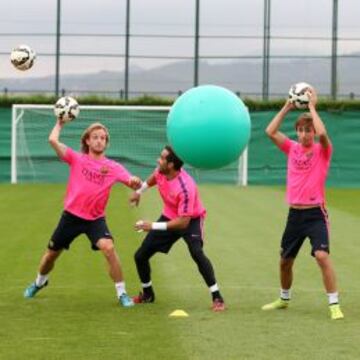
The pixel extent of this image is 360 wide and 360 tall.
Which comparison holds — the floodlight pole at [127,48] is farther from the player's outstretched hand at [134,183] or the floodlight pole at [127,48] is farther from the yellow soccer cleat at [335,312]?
the yellow soccer cleat at [335,312]

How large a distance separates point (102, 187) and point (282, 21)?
1272 inches

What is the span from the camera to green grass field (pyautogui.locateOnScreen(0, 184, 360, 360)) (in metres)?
8.02

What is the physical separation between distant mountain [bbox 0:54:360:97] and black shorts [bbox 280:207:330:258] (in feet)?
102

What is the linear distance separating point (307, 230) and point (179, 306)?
4.85 feet

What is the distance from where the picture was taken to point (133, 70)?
4112 cm

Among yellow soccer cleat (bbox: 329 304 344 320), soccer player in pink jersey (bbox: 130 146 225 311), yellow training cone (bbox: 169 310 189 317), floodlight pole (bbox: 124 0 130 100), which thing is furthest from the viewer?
floodlight pole (bbox: 124 0 130 100)

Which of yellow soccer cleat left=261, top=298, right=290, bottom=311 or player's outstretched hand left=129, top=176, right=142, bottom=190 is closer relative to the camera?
yellow soccer cleat left=261, top=298, right=290, bottom=311

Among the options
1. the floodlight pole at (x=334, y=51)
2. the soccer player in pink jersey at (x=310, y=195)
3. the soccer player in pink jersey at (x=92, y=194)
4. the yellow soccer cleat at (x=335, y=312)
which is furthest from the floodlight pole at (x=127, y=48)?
the yellow soccer cleat at (x=335, y=312)

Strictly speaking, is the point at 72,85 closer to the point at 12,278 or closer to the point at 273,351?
the point at 12,278

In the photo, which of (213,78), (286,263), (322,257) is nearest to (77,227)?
(286,263)

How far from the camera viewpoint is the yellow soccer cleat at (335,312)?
9.36 metres

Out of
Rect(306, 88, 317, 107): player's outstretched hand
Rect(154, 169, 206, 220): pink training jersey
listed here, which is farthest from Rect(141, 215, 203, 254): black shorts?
Rect(306, 88, 317, 107): player's outstretched hand

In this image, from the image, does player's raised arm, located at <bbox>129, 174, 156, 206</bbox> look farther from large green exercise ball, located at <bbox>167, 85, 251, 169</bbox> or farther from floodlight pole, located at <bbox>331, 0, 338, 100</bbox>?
floodlight pole, located at <bbox>331, 0, 338, 100</bbox>

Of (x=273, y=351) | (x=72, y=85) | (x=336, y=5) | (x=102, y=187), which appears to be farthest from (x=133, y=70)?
(x=273, y=351)
